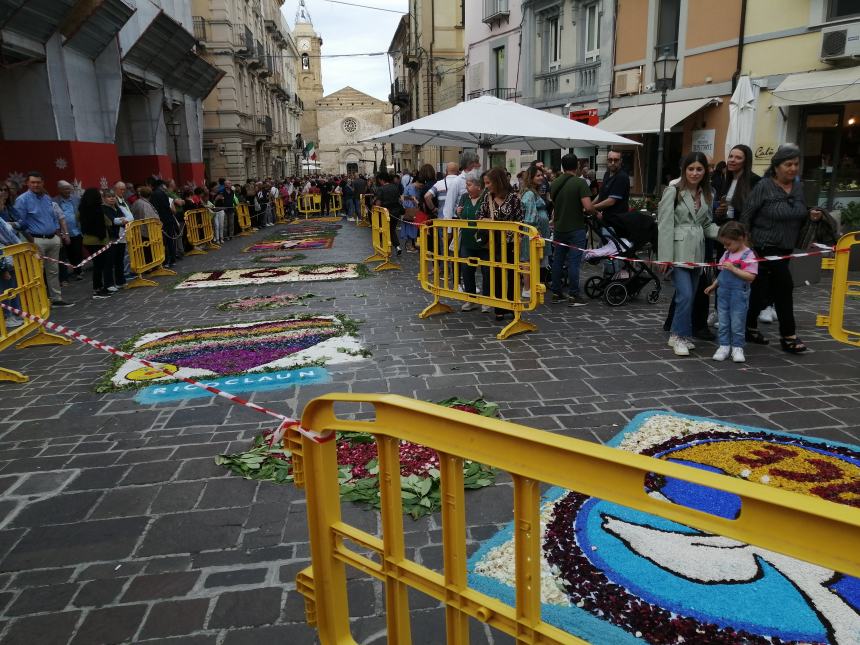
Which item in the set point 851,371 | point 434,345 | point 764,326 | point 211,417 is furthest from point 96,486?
point 764,326

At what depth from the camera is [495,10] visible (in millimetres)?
26734

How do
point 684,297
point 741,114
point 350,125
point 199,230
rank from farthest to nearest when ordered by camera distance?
1. point 350,125
2. point 199,230
3. point 741,114
4. point 684,297

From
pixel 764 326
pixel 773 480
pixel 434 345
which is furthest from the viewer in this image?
pixel 764 326

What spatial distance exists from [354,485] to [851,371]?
4.87 metres

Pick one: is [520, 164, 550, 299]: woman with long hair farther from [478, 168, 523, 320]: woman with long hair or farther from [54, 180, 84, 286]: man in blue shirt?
[54, 180, 84, 286]: man in blue shirt

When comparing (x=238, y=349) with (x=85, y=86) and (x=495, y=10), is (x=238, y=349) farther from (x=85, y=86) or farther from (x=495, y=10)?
(x=495, y=10)

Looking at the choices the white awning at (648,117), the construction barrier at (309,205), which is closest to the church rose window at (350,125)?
the construction barrier at (309,205)

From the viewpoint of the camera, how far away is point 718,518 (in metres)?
1.38

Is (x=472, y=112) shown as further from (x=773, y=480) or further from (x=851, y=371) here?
(x=773, y=480)

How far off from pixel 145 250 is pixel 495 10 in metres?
19.6

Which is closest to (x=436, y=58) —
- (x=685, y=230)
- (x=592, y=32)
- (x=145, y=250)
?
(x=592, y=32)

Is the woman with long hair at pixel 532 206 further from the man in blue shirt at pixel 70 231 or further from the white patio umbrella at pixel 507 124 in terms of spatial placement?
the man in blue shirt at pixel 70 231

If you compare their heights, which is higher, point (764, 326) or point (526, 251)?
point (526, 251)

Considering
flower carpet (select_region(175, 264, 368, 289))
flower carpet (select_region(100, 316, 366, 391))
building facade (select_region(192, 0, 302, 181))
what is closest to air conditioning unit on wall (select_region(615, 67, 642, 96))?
flower carpet (select_region(175, 264, 368, 289))
